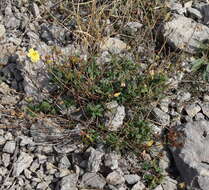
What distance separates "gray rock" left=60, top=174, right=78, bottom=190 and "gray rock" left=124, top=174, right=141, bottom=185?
1.31ft

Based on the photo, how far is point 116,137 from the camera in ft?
9.87

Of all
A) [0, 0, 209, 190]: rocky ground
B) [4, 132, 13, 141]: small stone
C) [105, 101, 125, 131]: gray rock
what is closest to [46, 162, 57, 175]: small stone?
[0, 0, 209, 190]: rocky ground

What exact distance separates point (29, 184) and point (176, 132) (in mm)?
1270

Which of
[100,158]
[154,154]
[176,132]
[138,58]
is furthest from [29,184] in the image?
[138,58]

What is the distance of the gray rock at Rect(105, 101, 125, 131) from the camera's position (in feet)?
10.2

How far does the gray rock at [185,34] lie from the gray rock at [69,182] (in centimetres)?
169

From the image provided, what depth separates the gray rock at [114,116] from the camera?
3.11 meters

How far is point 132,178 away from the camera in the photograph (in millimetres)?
2900

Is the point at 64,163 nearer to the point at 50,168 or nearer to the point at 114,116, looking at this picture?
the point at 50,168

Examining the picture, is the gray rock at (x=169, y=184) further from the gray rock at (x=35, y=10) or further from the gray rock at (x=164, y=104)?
the gray rock at (x=35, y=10)

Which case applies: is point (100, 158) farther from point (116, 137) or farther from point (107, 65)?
point (107, 65)

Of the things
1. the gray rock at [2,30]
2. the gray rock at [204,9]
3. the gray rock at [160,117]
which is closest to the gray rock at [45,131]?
the gray rock at [160,117]

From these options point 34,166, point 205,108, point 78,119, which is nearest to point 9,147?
point 34,166

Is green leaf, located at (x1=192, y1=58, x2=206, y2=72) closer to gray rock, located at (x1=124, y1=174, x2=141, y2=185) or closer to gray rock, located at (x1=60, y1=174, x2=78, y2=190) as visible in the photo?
gray rock, located at (x1=124, y1=174, x2=141, y2=185)
